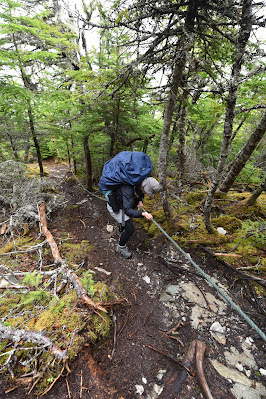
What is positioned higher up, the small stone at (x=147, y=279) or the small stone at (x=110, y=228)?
the small stone at (x=147, y=279)

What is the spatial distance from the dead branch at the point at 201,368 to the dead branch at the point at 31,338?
1909mm

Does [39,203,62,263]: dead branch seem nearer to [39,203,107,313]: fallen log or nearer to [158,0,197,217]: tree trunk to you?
[39,203,107,313]: fallen log

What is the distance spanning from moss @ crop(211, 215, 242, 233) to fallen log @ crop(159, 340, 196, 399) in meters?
3.59

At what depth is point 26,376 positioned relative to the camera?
224cm

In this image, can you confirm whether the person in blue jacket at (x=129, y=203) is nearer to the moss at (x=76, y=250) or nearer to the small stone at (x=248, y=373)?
the moss at (x=76, y=250)

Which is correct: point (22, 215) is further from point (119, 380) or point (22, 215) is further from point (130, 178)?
point (119, 380)

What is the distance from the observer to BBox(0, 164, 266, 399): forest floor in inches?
90.6

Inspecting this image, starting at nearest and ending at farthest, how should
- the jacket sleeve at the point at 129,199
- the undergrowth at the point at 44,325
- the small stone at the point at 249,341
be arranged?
the undergrowth at the point at 44,325, the small stone at the point at 249,341, the jacket sleeve at the point at 129,199

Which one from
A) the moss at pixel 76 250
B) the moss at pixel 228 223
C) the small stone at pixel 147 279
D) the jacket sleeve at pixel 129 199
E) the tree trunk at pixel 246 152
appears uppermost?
the tree trunk at pixel 246 152

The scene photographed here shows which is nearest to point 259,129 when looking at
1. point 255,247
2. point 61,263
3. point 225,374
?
point 255,247

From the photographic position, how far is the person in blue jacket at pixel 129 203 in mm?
3832

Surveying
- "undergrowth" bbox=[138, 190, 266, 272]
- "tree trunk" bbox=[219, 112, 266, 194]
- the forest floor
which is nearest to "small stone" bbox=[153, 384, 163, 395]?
the forest floor

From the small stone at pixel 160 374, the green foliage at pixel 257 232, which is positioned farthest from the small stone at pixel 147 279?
the green foliage at pixel 257 232

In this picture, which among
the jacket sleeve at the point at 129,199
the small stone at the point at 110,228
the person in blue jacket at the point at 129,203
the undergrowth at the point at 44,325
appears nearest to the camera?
the undergrowth at the point at 44,325
